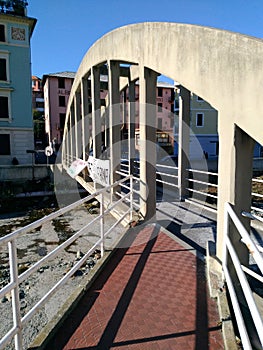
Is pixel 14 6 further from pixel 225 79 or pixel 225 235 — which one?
pixel 225 235

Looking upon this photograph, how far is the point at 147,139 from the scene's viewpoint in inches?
199

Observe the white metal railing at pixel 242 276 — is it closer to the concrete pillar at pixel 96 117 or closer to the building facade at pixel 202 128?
the concrete pillar at pixel 96 117

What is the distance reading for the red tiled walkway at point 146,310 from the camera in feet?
7.00

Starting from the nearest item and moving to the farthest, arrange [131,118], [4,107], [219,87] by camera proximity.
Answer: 1. [219,87]
2. [131,118]
3. [4,107]

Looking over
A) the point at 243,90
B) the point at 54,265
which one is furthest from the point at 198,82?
the point at 54,265

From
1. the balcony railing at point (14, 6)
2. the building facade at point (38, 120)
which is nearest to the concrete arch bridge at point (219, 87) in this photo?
the balcony railing at point (14, 6)

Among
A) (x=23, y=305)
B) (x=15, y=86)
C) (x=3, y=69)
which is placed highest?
(x=3, y=69)

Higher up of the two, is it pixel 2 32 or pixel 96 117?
pixel 2 32

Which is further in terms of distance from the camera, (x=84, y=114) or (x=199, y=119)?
(x=199, y=119)

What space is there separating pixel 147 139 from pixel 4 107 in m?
18.7

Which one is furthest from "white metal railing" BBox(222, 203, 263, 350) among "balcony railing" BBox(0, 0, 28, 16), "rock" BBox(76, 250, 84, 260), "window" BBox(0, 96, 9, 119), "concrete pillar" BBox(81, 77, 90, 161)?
"balcony railing" BBox(0, 0, 28, 16)


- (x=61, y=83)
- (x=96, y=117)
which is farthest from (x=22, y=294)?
(x=61, y=83)

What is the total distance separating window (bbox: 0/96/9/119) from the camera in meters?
20.4

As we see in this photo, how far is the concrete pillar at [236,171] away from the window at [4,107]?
20.8 meters
